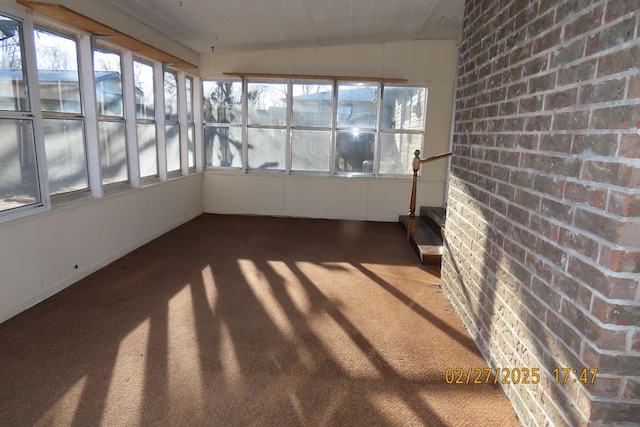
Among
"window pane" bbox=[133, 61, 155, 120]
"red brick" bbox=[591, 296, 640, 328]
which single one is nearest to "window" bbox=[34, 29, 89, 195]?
"window pane" bbox=[133, 61, 155, 120]

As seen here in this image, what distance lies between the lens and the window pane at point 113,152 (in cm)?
420

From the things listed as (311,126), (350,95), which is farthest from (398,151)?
(311,126)

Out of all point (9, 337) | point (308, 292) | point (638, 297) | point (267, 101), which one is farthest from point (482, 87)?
point (267, 101)

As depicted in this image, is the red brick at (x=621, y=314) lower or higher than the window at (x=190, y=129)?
lower

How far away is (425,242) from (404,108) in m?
2.48

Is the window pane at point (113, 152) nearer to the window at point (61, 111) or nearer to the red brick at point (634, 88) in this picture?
the window at point (61, 111)

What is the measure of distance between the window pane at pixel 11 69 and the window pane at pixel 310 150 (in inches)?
157

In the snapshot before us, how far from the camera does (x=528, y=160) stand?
2035 millimetres

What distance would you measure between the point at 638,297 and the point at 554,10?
1.27 metres

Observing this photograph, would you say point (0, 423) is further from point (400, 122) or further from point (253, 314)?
point (400, 122)

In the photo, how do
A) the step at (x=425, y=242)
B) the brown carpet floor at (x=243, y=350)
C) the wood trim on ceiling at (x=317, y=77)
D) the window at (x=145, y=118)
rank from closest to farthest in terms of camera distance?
1. the brown carpet floor at (x=243, y=350)
2. the step at (x=425, y=242)
3. the window at (x=145, y=118)
4. the wood trim on ceiling at (x=317, y=77)

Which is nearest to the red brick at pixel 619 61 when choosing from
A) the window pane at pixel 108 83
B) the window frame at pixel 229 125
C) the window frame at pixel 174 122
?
the window pane at pixel 108 83

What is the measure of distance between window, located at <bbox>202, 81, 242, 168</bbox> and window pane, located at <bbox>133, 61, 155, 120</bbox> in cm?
148

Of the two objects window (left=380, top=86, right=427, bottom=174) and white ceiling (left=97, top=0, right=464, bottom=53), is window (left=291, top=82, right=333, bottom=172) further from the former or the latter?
window (left=380, top=86, right=427, bottom=174)
